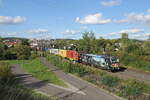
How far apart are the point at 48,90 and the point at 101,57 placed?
1470cm

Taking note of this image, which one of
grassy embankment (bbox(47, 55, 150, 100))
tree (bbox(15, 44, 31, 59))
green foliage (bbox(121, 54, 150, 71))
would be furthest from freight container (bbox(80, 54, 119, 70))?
tree (bbox(15, 44, 31, 59))

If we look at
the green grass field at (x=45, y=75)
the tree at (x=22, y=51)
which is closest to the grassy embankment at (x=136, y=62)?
the green grass field at (x=45, y=75)

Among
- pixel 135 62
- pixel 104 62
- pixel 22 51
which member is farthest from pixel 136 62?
pixel 22 51

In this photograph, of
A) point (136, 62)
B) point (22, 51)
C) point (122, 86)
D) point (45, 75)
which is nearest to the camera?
point (122, 86)

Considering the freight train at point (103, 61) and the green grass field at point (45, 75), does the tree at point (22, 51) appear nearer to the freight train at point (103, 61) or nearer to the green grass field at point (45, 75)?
the green grass field at point (45, 75)

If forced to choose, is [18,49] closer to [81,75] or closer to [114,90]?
[81,75]

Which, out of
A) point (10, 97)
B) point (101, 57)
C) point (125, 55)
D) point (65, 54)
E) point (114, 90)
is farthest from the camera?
point (65, 54)

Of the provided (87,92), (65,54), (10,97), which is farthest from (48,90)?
(65,54)

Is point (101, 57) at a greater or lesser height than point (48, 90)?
greater

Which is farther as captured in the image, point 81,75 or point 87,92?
point 81,75

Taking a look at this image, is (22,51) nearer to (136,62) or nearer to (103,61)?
(103,61)

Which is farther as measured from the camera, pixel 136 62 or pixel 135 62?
pixel 135 62

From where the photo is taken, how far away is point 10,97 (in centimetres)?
392

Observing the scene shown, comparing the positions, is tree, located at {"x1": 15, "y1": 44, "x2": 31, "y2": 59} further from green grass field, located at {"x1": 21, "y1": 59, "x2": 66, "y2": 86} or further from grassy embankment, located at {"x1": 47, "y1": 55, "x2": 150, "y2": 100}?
grassy embankment, located at {"x1": 47, "y1": 55, "x2": 150, "y2": 100}
